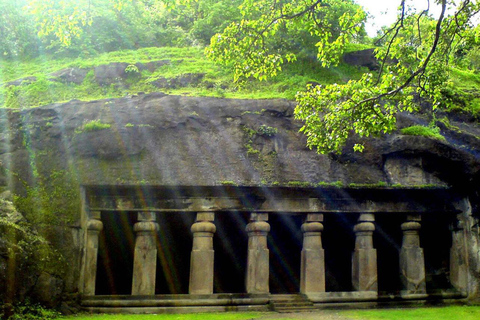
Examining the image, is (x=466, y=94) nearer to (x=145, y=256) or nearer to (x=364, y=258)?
(x=364, y=258)

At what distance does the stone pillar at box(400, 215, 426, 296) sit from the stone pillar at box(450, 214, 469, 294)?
93cm

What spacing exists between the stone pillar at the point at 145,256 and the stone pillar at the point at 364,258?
519 cm

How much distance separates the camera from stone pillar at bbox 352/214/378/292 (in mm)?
12031

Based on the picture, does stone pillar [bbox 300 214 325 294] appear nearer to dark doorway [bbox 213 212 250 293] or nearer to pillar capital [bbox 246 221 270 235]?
pillar capital [bbox 246 221 270 235]

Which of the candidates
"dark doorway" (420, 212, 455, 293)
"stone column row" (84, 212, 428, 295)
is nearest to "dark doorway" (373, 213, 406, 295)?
"dark doorway" (420, 212, 455, 293)

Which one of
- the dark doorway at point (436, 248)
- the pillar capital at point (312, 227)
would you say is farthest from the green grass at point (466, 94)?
the pillar capital at point (312, 227)

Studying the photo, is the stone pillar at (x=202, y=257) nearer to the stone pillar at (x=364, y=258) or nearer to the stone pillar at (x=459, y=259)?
the stone pillar at (x=364, y=258)

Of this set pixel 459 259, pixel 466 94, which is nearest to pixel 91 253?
pixel 459 259

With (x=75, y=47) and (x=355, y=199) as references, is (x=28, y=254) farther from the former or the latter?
(x=75, y=47)

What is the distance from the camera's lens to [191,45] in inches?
800

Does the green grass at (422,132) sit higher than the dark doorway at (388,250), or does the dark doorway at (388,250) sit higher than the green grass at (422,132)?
the green grass at (422,132)

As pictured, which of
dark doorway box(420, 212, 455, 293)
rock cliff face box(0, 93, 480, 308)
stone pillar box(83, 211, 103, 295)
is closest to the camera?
rock cliff face box(0, 93, 480, 308)

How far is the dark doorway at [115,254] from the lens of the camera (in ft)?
41.3

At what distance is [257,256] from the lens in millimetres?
11719
